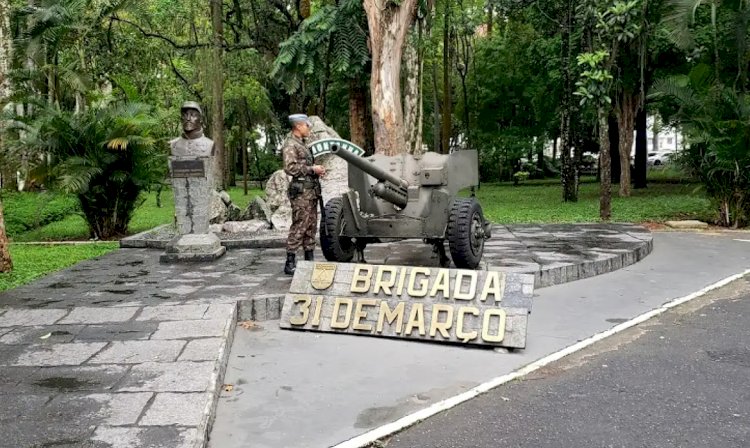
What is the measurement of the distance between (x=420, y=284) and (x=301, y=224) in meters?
2.10

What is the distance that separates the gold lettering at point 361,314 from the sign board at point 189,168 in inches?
155

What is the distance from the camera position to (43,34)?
17.7 m

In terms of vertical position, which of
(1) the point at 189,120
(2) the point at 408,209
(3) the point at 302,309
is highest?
(1) the point at 189,120

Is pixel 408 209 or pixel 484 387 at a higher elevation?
pixel 408 209

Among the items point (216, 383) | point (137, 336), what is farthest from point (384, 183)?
point (216, 383)

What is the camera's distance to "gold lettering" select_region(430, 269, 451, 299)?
5.61 m

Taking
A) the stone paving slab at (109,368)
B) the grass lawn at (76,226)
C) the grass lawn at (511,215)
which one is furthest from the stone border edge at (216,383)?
the grass lawn at (76,226)

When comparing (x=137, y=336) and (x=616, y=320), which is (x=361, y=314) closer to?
(x=137, y=336)

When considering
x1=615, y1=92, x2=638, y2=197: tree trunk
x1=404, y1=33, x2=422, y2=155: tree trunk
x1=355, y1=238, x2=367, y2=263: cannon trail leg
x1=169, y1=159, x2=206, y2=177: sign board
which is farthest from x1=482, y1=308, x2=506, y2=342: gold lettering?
x1=615, y1=92, x2=638, y2=197: tree trunk

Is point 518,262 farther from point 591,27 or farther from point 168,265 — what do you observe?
point 591,27

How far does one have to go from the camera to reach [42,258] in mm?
9812

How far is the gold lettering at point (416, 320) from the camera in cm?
554

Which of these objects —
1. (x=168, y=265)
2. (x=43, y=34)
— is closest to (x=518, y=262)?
(x=168, y=265)

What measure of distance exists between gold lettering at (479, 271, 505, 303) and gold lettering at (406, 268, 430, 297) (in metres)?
0.49
